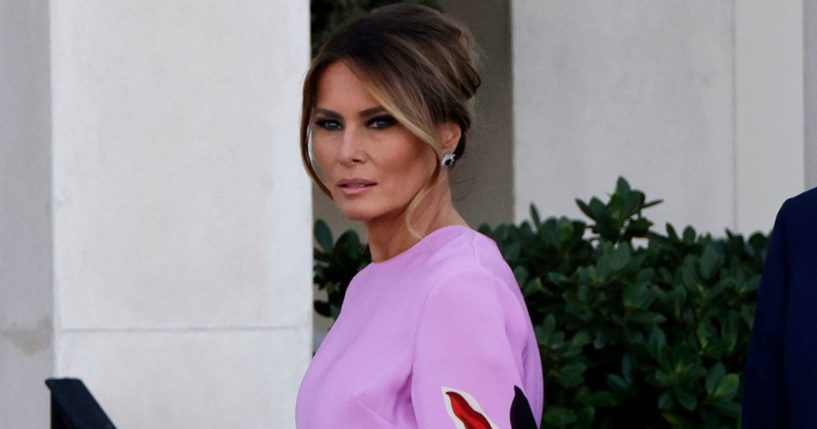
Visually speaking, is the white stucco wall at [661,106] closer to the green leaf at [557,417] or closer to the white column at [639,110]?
the white column at [639,110]

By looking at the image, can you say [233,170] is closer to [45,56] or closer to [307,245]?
[307,245]

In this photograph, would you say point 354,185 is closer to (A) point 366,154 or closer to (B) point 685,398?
(A) point 366,154

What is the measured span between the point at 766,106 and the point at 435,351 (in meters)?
5.06

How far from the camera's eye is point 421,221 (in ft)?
7.77

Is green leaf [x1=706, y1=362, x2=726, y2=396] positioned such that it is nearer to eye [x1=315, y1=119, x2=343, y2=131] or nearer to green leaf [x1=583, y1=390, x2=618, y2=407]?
green leaf [x1=583, y1=390, x2=618, y2=407]

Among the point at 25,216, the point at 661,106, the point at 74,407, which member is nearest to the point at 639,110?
the point at 661,106

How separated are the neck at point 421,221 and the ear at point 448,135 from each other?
0.05m

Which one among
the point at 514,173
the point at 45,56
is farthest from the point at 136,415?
the point at 514,173

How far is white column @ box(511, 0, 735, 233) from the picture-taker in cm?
674

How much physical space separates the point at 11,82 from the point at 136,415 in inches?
41.3

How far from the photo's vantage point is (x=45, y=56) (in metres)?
Result: 4.55

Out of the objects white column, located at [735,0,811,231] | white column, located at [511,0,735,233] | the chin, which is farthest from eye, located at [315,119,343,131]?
white column, located at [735,0,811,231]

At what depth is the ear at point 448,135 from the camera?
7.62 feet

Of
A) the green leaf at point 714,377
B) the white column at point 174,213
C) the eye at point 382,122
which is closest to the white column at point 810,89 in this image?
the green leaf at point 714,377
